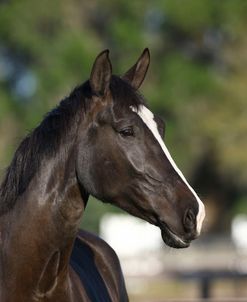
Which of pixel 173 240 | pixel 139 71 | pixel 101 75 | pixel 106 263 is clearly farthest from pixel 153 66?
pixel 173 240

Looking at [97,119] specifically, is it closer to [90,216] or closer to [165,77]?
[90,216]

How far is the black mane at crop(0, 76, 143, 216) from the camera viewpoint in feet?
15.6

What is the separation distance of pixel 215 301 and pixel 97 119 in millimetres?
6486

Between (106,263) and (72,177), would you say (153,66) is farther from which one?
(72,177)

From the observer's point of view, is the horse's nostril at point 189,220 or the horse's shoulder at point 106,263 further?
the horse's shoulder at point 106,263

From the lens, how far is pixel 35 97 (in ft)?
92.0

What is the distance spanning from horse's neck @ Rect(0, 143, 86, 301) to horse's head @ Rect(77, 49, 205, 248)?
11 centimetres

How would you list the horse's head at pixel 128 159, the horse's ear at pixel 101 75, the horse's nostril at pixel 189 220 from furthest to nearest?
the horse's ear at pixel 101 75 < the horse's head at pixel 128 159 < the horse's nostril at pixel 189 220

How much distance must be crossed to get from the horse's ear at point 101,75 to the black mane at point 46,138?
5 centimetres

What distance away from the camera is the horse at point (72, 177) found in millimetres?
4633

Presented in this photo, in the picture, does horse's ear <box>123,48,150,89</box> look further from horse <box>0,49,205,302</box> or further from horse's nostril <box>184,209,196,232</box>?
horse's nostril <box>184,209,196,232</box>

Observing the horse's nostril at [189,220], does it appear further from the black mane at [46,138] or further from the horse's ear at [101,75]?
the horse's ear at [101,75]

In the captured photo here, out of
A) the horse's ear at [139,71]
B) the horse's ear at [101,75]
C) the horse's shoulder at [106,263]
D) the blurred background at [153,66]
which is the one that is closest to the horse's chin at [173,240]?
the horse's ear at [101,75]

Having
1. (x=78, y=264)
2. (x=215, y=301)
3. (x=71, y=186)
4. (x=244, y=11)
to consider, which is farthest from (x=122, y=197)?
(x=244, y=11)
